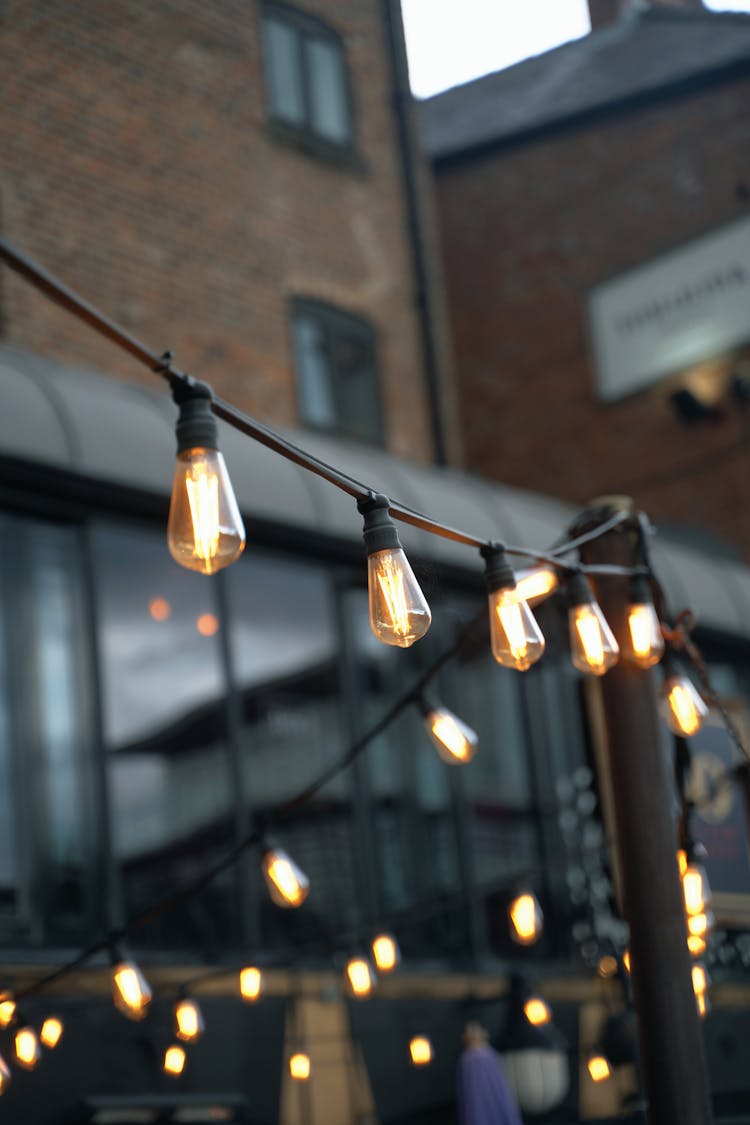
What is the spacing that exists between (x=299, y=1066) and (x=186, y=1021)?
0.99m

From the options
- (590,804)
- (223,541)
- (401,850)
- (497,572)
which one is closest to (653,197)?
(590,804)

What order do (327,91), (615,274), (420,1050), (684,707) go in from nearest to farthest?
(684,707), (420,1050), (327,91), (615,274)

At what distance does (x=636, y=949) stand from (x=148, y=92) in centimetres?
843

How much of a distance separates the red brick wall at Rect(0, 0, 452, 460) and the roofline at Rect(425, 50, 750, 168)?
353 cm

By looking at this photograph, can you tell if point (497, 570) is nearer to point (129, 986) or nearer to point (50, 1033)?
point (129, 986)

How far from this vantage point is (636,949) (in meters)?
5.85

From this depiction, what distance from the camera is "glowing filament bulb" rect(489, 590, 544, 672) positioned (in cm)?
495

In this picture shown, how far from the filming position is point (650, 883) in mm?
5883

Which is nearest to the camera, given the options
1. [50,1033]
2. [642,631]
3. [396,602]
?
[396,602]

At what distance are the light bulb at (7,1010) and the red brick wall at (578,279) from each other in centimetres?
975

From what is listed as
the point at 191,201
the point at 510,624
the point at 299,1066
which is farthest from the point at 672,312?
the point at 510,624

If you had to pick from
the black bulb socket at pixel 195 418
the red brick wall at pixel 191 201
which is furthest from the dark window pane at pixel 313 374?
the black bulb socket at pixel 195 418

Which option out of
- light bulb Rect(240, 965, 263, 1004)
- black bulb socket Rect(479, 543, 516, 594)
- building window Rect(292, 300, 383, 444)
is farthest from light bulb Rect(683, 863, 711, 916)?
building window Rect(292, 300, 383, 444)

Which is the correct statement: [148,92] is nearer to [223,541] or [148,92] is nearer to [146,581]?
[146,581]
